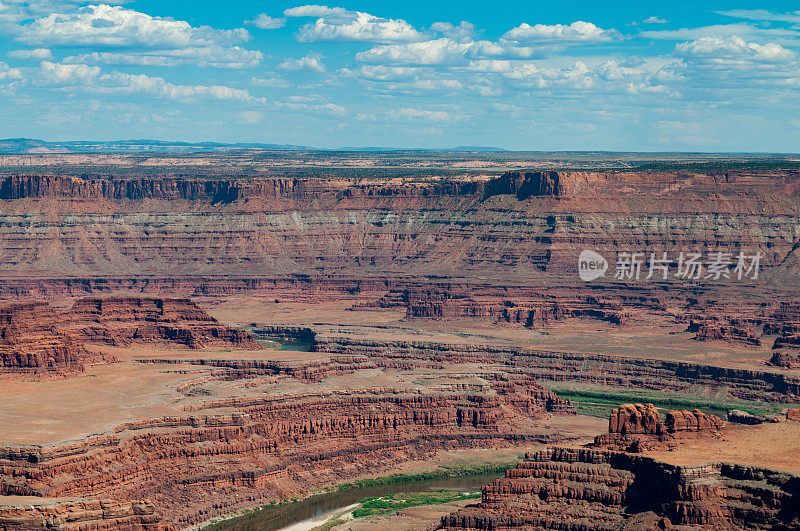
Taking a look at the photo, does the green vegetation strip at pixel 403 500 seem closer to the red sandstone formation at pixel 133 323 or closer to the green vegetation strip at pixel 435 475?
the green vegetation strip at pixel 435 475

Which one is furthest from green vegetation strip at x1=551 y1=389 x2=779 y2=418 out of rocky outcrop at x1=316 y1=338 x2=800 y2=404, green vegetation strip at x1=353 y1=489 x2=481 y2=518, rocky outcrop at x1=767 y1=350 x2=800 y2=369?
green vegetation strip at x1=353 y1=489 x2=481 y2=518

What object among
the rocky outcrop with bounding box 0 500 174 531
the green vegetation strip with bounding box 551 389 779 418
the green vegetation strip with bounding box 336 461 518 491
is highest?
the rocky outcrop with bounding box 0 500 174 531

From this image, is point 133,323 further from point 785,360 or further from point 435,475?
point 785,360

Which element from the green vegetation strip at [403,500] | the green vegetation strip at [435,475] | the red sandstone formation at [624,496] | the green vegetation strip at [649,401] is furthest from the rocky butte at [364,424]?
the green vegetation strip at [403,500]

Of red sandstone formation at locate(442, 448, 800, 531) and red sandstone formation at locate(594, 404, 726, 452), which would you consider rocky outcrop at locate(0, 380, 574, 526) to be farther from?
red sandstone formation at locate(594, 404, 726, 452)

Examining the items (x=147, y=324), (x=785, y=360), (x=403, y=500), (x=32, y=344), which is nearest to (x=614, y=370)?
(x=785, y=360)

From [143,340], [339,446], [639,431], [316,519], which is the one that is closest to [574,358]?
[143,340]
